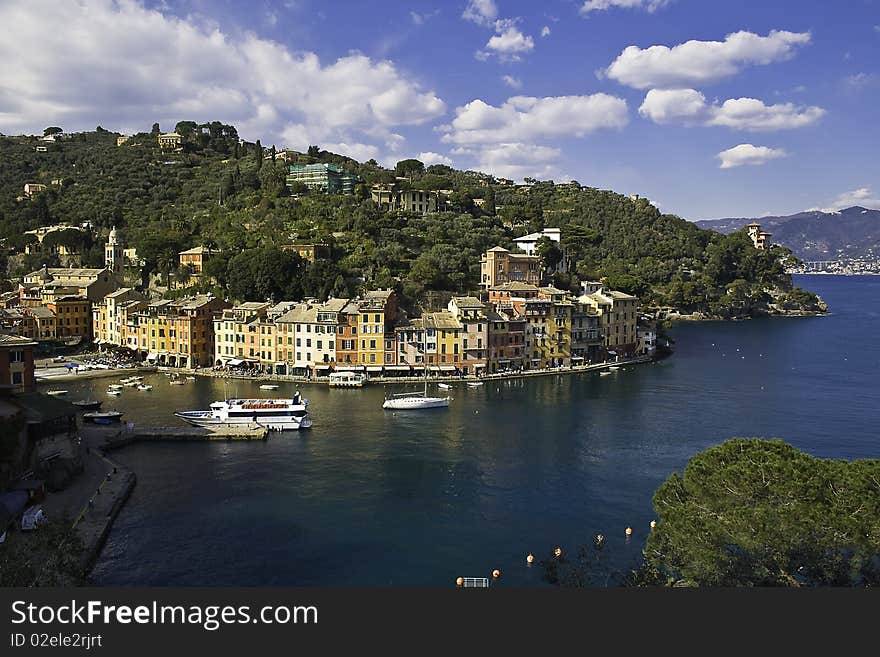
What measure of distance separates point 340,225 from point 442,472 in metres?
36.8

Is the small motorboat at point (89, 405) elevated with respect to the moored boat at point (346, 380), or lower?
lower

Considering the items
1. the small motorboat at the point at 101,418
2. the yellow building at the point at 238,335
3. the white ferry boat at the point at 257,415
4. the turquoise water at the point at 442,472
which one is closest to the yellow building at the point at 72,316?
the yellow building at the point at 238,335

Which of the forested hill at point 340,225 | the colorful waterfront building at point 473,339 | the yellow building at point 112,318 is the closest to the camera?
the colorful waterfront building at point 473,339

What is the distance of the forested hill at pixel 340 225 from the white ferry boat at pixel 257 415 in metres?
18.2

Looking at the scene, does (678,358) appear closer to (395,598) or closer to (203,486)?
(203,486)

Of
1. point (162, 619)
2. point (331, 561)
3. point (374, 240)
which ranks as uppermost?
point (374, 240)

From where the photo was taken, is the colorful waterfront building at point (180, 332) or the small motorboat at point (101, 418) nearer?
the small motorboat at point (101, 418)

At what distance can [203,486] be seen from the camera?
1984 centimetres

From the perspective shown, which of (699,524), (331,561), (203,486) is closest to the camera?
(699,524)

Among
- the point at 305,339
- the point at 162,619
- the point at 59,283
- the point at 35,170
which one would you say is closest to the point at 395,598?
the point at 162,619

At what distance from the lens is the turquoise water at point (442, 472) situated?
15.1m

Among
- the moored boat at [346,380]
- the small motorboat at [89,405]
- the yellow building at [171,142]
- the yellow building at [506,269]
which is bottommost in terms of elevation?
the small motorboat at [89,405]

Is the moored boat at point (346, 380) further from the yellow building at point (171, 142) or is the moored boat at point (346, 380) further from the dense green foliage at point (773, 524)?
the yellow building at point (171, 142)

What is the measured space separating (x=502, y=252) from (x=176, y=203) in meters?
39.6
